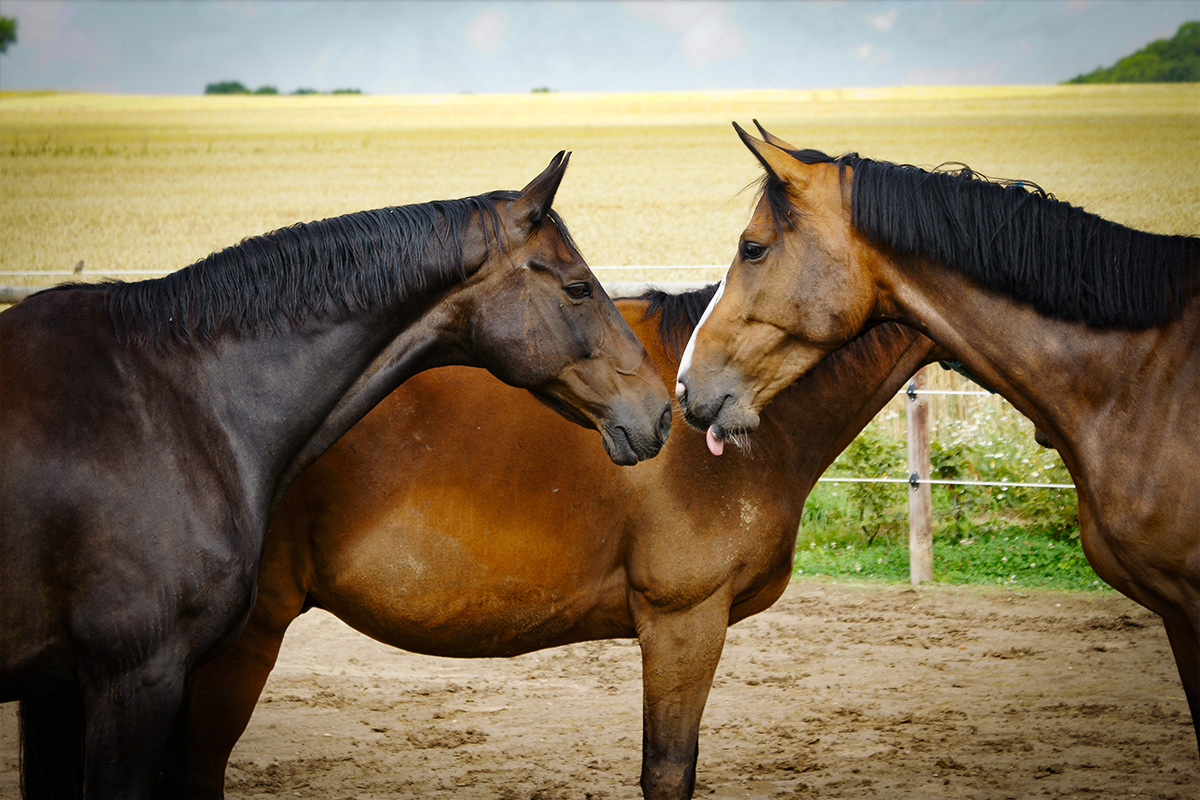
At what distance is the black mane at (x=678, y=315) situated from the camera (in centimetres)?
276

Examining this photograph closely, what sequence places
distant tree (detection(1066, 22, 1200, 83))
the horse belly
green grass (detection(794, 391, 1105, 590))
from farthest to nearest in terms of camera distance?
distant tree (detection(1066, 22, 1200, 83)) < green grass (detection(794, 391, 1105, 590)) < the horse belly

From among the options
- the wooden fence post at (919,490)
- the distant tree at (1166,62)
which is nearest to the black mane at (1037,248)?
the wooden fence post at (919,490)

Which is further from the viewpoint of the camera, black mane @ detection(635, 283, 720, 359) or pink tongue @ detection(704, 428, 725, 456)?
black mane @ detection(635, 283, 720, 359)

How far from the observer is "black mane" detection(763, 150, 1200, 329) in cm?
221

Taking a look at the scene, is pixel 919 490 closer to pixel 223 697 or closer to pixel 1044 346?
pixel 1044 346

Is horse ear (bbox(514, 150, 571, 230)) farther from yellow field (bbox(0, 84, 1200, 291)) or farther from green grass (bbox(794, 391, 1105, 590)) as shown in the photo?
green grass (bbox(794, 391, 1105, 590))

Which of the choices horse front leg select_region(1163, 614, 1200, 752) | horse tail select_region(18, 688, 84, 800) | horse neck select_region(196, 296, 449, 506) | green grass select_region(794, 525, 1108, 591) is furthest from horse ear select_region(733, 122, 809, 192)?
green grass select_region(794, 525, 1108, 591)

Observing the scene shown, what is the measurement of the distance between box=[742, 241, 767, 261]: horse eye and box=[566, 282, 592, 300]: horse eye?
17.9 inches

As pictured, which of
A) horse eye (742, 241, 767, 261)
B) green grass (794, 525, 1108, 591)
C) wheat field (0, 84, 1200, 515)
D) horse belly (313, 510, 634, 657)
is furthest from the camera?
wheat field (0, 84, 1200, 515)

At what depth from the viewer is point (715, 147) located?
26.1m

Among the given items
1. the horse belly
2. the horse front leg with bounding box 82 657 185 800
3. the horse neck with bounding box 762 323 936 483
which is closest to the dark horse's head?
the horse belly

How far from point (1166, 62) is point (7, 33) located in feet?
38.9

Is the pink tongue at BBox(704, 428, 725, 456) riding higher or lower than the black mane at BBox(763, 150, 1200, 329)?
lower

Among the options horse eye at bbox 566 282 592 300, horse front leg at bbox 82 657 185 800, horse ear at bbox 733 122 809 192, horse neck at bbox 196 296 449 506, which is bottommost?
horse front leg at bbox 82 657 185 800
